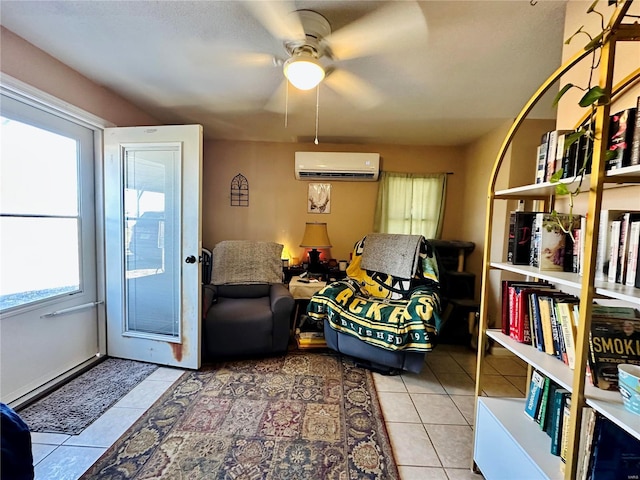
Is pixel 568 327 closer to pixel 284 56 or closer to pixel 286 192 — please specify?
pixel 284 56

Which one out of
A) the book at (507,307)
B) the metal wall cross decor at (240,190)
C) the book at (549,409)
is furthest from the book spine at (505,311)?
the metal wall cross decor at (240,190)

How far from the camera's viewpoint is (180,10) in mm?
1393

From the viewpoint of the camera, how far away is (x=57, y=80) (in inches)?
74.4

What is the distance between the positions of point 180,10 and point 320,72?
748mm

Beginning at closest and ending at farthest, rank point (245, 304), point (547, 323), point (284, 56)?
point (547, 323) → point (284, 56) → point (245, 304)

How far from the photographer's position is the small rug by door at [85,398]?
5.42ft

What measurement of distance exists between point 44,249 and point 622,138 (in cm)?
307

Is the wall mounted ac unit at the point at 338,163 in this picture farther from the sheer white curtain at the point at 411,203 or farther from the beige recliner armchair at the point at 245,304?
the beige recliner armchair at the point at 245,304

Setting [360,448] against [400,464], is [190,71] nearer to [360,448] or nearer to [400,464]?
[360,448]

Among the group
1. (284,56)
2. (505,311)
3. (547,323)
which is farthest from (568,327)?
(284,56)

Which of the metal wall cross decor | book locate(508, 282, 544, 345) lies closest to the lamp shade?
the metal wall cross decor

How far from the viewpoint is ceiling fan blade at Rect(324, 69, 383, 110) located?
6.47ft

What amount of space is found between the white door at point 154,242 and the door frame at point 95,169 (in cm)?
6

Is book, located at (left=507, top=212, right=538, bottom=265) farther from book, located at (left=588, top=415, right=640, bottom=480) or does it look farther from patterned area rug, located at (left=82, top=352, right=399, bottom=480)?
patterned area rug, located at (left=82, top=352, right=399, bottom=480)
